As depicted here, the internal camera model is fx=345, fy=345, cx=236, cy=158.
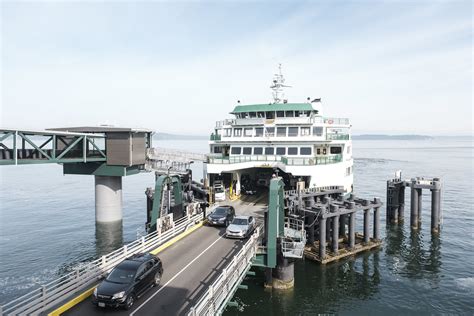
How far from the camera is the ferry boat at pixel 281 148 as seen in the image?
125 feet

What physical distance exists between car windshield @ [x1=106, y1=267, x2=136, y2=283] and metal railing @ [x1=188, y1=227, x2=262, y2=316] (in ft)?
11.3

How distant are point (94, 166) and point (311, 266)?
26.8m

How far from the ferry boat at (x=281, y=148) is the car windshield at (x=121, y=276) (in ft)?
73.2

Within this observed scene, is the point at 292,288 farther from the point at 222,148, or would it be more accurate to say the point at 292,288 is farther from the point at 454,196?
the point at 454,196

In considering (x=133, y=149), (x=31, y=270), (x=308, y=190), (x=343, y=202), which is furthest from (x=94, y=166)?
(x=343, y=202)

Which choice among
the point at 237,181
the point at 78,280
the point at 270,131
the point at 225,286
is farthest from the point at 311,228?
the point at 78,280

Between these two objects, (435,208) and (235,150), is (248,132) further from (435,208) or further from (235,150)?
(435,208)

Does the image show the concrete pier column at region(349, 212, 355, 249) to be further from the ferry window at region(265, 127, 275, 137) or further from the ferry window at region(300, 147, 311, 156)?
the ferry window at region(265, 127, 275, 137)

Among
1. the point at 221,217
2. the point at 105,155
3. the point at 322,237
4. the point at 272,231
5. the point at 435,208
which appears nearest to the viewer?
the point at 272,231

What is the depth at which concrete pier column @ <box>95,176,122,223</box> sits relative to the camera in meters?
41.9

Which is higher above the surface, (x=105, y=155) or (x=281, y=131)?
(x=281, y=131)

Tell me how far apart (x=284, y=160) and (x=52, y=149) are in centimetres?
2386

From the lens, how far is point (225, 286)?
16875 millimetres

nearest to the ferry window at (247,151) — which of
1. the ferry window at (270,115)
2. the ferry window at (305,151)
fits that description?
the ferry window at (270,115)
